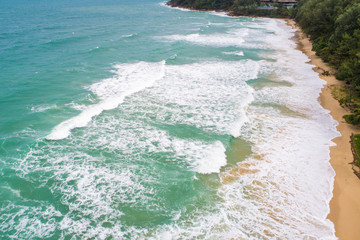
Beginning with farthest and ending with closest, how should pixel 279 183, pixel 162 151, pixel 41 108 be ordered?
pixel 41 108
pixel 162 151
pixel 279 183

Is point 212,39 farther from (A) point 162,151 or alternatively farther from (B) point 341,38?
(A) point 162,151

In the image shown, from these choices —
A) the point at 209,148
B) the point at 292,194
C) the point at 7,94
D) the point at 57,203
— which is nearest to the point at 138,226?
the point at 57,203

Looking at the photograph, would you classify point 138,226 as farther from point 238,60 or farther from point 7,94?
point 238,60

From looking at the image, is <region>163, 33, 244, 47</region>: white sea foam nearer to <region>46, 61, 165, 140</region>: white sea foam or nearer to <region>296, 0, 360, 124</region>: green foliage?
<region>296, 0, 360, 124</region>: green foliage

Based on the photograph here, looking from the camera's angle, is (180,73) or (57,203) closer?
(57,203)

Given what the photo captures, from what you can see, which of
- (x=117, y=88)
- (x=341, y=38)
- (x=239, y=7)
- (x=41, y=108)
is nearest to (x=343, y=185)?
(x=117, y=88)

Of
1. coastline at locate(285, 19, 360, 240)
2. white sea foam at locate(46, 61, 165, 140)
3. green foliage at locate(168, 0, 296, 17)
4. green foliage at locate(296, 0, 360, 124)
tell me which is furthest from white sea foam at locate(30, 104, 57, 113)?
green foliage at locate(168, 0, 296, 17)
